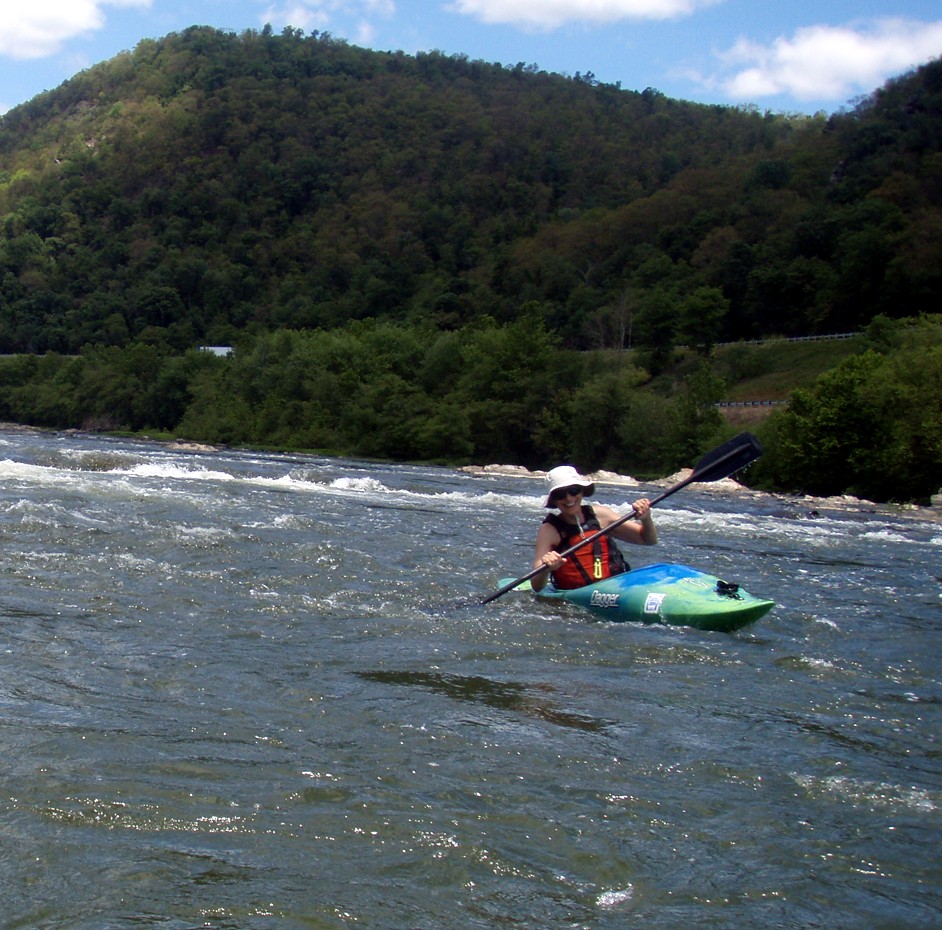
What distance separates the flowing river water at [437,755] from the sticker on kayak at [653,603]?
328 millimetres

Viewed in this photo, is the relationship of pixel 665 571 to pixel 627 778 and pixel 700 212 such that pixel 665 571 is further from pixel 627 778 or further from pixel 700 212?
pixel 700 212

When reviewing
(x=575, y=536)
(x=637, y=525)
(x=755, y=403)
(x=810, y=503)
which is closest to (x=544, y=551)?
(x=575, y=536)

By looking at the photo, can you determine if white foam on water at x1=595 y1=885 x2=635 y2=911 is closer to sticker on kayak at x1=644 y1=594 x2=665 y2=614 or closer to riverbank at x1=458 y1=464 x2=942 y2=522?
sticker on kayak at x1=644 y1=594 x2=665 y2=614

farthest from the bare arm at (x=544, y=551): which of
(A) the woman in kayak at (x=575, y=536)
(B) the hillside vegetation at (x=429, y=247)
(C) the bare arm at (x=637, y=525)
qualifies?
(B) the hillside vegetation at (x=429, y=247)

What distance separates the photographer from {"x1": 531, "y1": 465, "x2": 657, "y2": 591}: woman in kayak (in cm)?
903

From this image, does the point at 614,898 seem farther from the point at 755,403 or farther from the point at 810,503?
the point at 755,403

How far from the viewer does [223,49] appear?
171 meters

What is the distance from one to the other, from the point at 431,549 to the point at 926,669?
6711mm

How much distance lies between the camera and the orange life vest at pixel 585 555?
9117 millimetres

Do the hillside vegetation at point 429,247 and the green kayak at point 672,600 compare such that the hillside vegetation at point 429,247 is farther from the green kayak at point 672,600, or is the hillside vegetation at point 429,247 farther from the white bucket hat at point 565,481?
the green kayak at point 672,600

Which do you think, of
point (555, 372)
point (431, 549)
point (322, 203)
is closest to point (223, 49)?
point (322, 203)

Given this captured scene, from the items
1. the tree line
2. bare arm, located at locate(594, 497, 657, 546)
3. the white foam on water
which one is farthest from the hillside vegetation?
the white foam on water

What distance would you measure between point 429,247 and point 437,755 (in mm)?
112411

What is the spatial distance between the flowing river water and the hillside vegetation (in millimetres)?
26886
